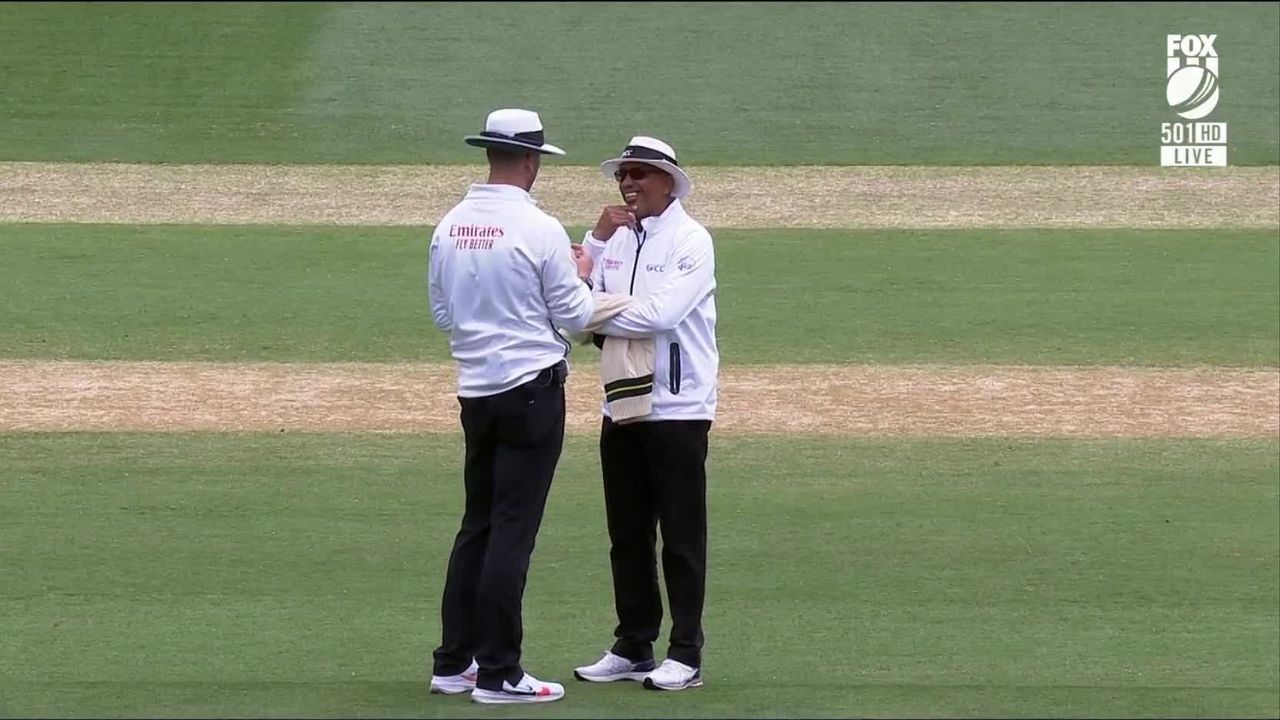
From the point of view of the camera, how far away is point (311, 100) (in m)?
23.5

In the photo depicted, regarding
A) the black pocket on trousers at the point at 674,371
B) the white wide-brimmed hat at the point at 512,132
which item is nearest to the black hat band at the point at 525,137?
the white wide-brimmed hat at the point at 512,132

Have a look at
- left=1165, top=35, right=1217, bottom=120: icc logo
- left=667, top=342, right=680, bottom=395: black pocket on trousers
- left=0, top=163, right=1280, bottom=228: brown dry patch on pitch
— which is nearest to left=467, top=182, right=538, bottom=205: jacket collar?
left=667, top=342, right=680, bottom=395: black pocket on trousers

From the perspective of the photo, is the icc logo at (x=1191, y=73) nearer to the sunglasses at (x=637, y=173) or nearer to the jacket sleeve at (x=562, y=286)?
the sunglasses at (x=637, y=173)

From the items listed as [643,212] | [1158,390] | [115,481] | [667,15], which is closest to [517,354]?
[643,212]

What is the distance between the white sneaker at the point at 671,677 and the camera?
268 inches

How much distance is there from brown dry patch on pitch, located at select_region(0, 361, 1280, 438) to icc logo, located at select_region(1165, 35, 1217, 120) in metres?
10.0

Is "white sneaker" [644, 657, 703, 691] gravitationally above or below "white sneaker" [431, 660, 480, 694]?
below

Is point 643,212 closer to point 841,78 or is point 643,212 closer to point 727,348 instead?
point 727,348

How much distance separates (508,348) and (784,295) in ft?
34.9

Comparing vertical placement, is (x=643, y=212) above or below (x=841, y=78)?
below

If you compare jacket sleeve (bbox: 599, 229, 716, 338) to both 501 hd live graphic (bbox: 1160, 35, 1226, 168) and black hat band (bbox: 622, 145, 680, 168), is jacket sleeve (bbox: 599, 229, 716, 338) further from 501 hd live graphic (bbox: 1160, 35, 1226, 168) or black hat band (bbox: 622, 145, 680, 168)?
501 hd live graphic (bbox: 1160, 35, 1226, 168)

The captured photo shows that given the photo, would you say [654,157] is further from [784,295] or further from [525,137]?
[784,295]

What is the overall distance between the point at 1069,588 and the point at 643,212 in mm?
3216

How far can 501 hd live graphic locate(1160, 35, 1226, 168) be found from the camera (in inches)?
858
